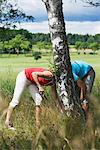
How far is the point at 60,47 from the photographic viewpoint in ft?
25.7

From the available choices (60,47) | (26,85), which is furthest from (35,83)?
(60,47)

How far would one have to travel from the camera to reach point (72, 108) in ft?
25.5

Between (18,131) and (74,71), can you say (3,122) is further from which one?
(74,71)

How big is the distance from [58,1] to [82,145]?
4.40m

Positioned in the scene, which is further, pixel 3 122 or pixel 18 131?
pixel 3 122

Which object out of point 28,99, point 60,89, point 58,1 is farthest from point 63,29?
point 28,99

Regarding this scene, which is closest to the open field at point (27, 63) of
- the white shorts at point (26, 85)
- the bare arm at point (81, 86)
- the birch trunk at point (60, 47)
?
the birch trunk at point (60, 47)

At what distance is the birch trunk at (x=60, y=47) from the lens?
782 cm

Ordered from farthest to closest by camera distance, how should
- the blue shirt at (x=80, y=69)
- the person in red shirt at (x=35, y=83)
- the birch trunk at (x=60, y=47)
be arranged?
1. the blue shirt at (x=80, y=69)
2. the birch trunk at (x=60, y=47)
3. the person in red shirt at (x=35, y=83)

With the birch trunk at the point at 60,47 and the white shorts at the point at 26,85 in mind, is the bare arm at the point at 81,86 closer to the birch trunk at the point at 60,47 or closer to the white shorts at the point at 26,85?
the birch trunk at the point at 60,47

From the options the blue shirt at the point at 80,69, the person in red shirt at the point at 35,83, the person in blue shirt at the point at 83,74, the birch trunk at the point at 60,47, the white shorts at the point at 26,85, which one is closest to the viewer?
the person in red shirt at the point at 35,83

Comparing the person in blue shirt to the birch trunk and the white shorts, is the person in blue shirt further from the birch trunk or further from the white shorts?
the white shorts

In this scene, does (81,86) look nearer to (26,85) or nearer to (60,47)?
(60,47)

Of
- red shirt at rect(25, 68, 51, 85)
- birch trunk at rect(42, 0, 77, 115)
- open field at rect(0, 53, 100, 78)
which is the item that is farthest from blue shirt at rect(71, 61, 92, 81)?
red shirt at rect(25, 68, 51, 85)
